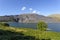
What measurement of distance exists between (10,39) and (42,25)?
54.1 meters

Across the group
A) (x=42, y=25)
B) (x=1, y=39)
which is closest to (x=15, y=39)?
(x=1, y=39)

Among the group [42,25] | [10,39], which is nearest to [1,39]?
[10,39]

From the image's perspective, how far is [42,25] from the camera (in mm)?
75000

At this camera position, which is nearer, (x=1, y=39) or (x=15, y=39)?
(x=1, y=39)

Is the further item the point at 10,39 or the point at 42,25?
the point at 42,25

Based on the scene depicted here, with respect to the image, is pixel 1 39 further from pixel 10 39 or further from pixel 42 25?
pixel 42 25

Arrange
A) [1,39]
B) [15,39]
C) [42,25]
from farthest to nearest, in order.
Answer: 1. [42,25]
2. [15,39]
3. [1,39]

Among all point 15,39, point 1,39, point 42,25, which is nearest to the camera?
point 1,39

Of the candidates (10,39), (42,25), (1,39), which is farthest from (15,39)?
(42,25)

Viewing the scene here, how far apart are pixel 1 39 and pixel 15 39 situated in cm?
237

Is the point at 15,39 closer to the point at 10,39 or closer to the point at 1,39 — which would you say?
the point at 10,39

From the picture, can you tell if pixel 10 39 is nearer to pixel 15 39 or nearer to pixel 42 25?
pixel 15 39

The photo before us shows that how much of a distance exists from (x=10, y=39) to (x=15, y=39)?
0.89 m
